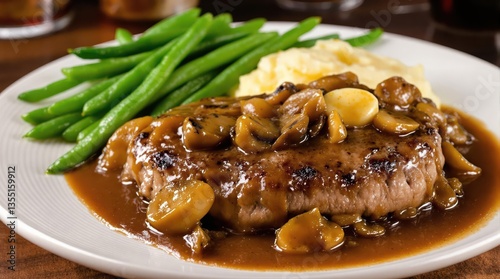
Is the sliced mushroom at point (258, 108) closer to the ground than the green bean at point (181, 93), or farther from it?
farther from it

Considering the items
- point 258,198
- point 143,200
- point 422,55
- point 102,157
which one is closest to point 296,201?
point 258,198

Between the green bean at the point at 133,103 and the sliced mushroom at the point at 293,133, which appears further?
the green bean at the point at 133,103

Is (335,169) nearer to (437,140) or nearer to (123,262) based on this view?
(437,140)

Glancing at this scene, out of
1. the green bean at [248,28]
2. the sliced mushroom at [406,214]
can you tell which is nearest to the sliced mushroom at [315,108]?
the sliced mushroom at [406,214]

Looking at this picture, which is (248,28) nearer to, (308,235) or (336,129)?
(336,129)

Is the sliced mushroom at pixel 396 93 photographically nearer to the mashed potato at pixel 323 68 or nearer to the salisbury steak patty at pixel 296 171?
the salisbury steak patty at pixel 296 171

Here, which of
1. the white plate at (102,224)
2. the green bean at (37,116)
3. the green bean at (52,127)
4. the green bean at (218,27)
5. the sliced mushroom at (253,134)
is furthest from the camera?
the green bean at (218,27)
